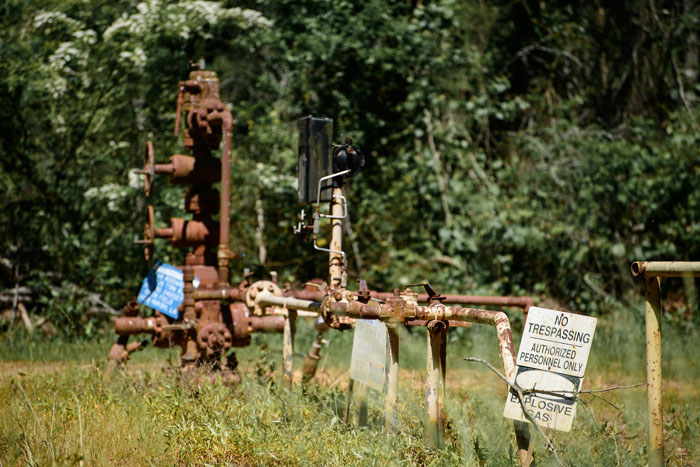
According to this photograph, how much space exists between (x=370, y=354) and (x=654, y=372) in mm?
1490

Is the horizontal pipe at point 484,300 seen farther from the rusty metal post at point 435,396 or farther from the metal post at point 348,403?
the rusty metal post at point 435,396

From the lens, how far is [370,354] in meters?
3.92

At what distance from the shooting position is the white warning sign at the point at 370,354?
3.80m

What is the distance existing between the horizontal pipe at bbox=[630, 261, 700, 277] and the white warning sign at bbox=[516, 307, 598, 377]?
31cm

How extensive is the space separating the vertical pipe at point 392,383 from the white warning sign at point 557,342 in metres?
0.84

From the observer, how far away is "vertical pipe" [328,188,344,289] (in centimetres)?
443

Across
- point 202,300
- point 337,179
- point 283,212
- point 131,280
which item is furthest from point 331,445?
point 283,212

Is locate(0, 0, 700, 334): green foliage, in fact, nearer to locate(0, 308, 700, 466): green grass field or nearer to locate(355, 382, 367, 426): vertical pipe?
locate(0, 308, 700, 466): green grass field

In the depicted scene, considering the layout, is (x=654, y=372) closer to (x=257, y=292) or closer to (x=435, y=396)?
(x=435, y=396)

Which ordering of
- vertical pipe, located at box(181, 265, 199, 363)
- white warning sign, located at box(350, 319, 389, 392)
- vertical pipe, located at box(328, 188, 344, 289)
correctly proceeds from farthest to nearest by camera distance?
vertical pipe, located at box(181, 265, 199, 363)
vertical pipe, located at box(328, 188, 344, 289)
white warning sign, located at box(350, 319, 389, 392)

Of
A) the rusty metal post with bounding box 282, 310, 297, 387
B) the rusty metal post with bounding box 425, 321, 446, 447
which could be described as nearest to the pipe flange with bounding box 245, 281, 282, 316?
the rusty metal post with bounding box 282, 310, 297, 387

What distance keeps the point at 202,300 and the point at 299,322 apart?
3945 mm

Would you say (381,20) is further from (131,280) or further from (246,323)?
(246,323)

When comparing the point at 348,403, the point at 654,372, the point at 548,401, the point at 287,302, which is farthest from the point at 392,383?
the point at 654,372
